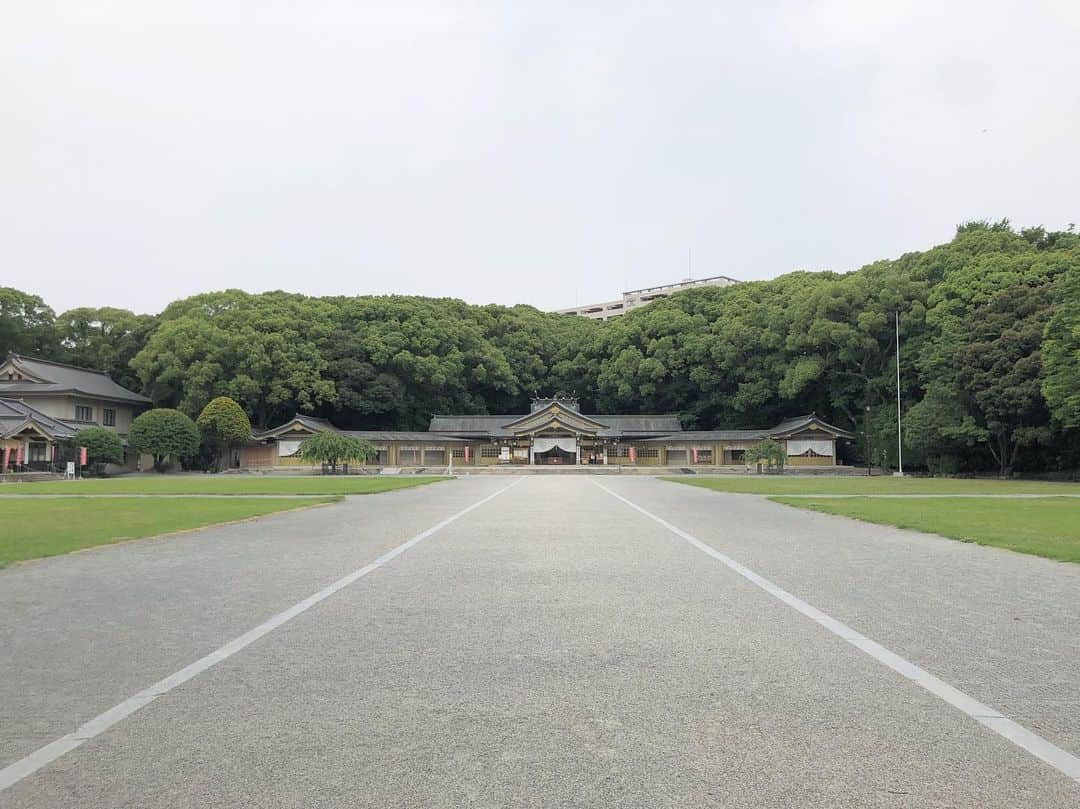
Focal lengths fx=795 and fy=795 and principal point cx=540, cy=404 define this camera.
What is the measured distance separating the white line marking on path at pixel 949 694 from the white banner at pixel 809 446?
5655 centimetres

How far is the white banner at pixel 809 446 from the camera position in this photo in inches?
2388

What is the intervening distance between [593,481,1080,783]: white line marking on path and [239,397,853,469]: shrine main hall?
56550 millimetres

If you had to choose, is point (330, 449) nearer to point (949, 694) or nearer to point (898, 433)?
point (898, 433)

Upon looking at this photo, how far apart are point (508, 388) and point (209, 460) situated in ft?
85.7

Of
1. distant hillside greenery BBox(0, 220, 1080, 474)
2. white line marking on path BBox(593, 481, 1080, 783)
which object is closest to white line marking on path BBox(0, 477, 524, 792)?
white line marking on path BBox(593, 481, 1080, 783)

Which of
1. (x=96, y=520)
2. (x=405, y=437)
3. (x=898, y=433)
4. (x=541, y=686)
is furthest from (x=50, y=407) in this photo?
(x=541, y=686)

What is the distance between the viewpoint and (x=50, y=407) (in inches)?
2247

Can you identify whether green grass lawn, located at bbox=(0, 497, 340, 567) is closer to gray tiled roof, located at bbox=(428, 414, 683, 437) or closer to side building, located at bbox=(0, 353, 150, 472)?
side building, located at bbox=(0, 353, 150, 472)

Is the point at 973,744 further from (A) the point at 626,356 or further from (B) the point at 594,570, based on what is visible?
(A) the point at 626,356

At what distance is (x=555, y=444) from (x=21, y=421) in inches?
1498

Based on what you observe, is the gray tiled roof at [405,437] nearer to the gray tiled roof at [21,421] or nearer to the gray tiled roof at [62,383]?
the gray tiled roof at [62,383]

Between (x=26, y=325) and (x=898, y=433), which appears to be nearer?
(x=898, y=433)

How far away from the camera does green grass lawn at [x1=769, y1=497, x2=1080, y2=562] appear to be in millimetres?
10898

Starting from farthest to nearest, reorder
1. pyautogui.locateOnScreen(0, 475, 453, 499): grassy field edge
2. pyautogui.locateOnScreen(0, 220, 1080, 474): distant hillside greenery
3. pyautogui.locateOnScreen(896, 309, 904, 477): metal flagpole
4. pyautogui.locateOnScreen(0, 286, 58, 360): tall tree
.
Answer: pyautogui.locateOnScreen(0, 286, 58, 360): tall tree
pyautogui.locateOnScreen(896, 309, 904, 477): metal flagpole
pyautogui.locateOnScreen(0, 220, 1080, 474): distant hillside greenery
pyautogui.locateOnScreen(0, 475, 453, 499): grassy field edge
